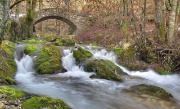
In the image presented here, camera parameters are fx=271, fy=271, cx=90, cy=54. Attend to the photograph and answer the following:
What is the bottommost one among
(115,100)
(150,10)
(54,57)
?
(115,100)

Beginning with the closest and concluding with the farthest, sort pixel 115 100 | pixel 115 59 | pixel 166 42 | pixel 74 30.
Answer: pixel 115 100 → pixel 166 42 → pixel 115 59 → pixel 74 30

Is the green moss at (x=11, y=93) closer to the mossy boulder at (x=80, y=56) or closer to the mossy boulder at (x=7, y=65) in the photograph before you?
the mossy boulder at (x=7, y=65)

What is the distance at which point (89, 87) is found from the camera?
8.47m

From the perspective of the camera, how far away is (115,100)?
7.24m

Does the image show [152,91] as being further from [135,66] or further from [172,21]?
[172,21]

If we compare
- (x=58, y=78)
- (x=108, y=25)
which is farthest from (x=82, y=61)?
(x=108, y=25)

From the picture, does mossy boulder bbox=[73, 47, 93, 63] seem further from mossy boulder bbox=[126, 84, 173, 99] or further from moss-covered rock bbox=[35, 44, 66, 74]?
mossy boulder bbox=[126, 84, 173, 99]

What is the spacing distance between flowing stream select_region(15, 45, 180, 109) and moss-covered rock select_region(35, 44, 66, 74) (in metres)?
0.27

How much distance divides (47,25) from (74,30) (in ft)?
32.9

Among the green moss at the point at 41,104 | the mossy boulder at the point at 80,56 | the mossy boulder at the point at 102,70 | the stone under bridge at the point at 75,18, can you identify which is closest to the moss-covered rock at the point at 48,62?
the mossy boulder at the point at 80,56

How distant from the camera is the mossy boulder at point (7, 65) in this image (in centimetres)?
777

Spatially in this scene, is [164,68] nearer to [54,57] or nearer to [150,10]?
[54,57]

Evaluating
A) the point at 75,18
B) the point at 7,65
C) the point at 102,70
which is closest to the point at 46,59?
the point at 7,65

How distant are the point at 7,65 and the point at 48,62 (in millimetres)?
1784
